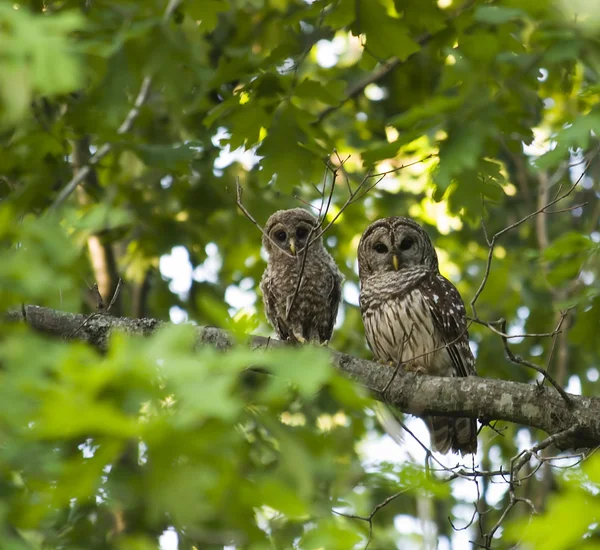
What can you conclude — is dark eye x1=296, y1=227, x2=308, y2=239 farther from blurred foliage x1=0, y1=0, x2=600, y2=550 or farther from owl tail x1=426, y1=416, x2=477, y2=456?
owl tail x1=426, y1=416, x2=477, y2=456

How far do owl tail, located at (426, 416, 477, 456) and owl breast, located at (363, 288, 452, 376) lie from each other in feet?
1.04

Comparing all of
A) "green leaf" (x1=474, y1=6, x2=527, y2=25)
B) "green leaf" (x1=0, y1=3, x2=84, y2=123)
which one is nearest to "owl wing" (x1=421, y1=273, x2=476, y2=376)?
"green leaf" (x1=474, y1=6, x2=527, y2=25)

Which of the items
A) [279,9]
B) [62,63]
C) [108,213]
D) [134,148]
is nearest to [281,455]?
[108,213]

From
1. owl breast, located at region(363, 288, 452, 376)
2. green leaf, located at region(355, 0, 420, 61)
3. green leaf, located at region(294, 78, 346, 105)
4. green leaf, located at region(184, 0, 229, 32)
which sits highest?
green leaf, located at region(184, 0, 229, 32)

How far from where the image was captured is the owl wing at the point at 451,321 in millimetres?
5461

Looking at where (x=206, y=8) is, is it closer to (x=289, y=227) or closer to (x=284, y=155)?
(x=284, y=155)

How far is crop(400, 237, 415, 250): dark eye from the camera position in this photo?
6164 mm

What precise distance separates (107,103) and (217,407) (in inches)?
143

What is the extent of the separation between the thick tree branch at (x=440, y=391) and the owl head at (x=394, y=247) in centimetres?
183

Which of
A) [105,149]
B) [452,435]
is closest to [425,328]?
[452,435]

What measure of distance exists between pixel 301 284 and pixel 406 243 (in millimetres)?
782

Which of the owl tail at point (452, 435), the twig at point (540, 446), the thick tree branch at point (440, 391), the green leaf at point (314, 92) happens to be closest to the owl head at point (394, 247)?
the owl tail at point (452, 435)

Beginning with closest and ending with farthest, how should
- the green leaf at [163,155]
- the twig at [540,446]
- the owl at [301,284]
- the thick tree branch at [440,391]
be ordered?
the twig at [540,446] < the thick tree branch at [440,391] < the green leaf at [163,155] < the owl at [301,284]

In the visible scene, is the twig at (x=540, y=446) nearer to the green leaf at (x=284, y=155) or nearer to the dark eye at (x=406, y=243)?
the green leaf at (x=284, y=155)
